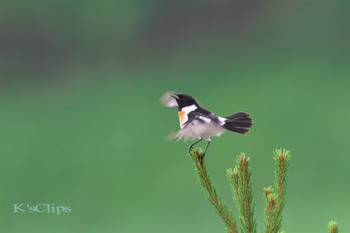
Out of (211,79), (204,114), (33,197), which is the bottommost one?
(204,114)

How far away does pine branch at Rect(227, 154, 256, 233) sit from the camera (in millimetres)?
805

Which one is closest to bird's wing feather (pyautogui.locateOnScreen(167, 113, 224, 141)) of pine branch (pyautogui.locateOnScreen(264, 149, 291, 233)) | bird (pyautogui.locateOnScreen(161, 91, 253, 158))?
bird (pyautogui.locateOnScreen(161, 91, 253, 158))

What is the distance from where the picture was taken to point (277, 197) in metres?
0.80

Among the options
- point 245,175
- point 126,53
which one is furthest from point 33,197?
point 245,175

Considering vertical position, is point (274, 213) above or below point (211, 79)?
below

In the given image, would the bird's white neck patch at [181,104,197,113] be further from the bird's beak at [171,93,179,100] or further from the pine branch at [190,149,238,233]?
the pine branch at [190,149,238,233]

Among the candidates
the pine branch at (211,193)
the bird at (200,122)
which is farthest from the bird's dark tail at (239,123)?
the pine branch at (211,193)

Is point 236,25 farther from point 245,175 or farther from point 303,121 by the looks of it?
point 245,175

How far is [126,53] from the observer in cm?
500

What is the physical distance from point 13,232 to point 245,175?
2.61 metres

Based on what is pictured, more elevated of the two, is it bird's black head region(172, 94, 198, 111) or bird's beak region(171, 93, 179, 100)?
bird's beak region(171, 93, 179, 100)

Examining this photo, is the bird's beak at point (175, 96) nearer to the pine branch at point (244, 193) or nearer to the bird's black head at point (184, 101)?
the bird's black head at point (184, 101)

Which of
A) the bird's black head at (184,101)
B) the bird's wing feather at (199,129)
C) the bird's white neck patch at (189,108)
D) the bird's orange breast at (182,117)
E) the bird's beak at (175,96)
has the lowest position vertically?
the bird's wing feather at (199,129)

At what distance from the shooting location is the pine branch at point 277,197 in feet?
2.58
